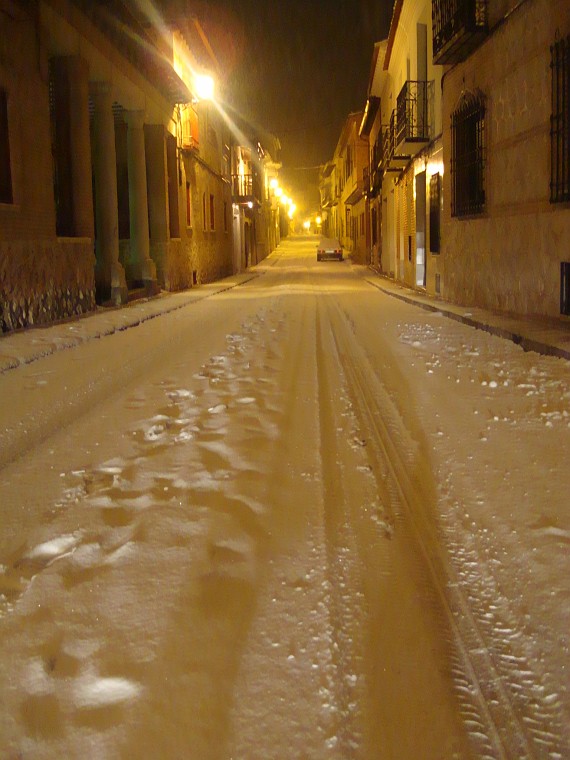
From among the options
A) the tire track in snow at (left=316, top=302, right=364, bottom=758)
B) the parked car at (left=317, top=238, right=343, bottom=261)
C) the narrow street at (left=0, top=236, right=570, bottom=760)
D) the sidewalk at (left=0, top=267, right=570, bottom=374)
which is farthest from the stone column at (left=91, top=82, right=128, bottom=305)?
the parked car at (left=317, top=238, right=343, bottom=261)

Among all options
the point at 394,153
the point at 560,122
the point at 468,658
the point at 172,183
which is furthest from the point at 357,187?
the point at 468,658

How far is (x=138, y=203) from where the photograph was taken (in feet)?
64.6

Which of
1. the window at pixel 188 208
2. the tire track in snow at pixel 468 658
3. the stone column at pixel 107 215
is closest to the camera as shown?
the tire track in snow at pixel 468 658

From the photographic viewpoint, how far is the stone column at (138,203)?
63.1 ft

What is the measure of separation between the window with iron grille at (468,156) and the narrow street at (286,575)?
323 inches

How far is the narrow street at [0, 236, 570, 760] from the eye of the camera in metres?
2.18

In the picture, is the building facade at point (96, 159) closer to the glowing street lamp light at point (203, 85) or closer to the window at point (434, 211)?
the glowing street lamp light at point (203, 85)

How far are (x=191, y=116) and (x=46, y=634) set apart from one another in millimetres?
24179

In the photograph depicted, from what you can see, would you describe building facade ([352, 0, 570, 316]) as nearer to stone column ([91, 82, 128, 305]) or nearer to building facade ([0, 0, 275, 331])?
building facade ([0, 0, 275, 331])

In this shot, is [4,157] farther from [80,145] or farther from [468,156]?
[468,156]

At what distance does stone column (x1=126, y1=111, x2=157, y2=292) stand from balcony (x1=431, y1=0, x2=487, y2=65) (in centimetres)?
783

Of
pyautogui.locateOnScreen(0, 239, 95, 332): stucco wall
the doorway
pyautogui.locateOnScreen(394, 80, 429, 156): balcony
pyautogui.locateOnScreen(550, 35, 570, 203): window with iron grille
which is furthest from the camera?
the doorway

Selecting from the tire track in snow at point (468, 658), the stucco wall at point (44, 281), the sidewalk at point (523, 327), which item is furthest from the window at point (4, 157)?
the tire track in snow at point (468, 658)

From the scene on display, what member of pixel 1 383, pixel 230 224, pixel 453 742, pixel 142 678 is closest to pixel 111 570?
pixel 142 678
